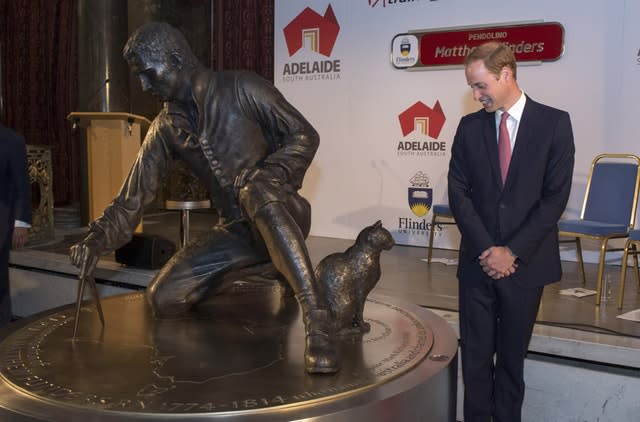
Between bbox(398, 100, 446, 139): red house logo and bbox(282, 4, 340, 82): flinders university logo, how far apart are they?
0.87 m

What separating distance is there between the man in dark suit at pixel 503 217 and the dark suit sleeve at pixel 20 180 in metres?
2.11

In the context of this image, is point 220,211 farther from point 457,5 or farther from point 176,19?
point 176,19

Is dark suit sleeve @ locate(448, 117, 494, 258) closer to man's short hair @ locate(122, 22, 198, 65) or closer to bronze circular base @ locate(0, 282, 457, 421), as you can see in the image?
bronze circular base @ locate(0, 282, 457, 421)

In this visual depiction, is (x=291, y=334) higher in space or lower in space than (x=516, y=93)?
lower

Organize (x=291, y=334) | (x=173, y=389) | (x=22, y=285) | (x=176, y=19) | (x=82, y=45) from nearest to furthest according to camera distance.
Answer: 1. (x=173, y=389)
2. (x=291, y=334)
3. (x=22, y=285)
4. (x=82, y=45)
5. (x=176, y=19)

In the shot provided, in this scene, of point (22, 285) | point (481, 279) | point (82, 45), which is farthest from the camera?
point (82, 45)

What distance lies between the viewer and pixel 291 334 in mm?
2436

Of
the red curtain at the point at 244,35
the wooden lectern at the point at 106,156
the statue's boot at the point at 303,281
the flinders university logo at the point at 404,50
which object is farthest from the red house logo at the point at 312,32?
the statue's boot at the point at 303,281

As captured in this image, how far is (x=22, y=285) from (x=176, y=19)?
5.32 m

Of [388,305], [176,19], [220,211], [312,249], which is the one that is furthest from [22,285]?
[176,19]

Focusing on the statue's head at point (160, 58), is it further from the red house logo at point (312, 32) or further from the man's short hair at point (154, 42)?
the red house logo at point (312, 32)

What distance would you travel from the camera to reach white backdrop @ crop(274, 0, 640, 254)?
5.57 metres

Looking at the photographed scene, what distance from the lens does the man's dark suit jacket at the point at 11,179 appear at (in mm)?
3383

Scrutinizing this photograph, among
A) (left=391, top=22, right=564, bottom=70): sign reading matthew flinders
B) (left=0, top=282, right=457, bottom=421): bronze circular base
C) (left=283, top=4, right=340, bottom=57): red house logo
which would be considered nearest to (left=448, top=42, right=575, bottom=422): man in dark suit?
(left=0, top=282, right=457, bottom=421): bronze circular base
